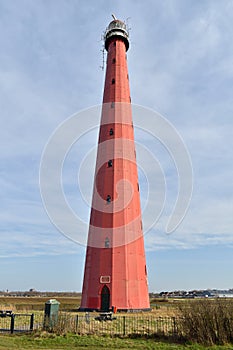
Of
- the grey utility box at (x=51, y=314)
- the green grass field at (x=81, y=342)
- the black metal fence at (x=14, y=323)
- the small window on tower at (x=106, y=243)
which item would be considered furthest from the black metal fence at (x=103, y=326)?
the small window on tower at (x=106, y=243)

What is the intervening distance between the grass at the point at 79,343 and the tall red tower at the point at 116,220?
10.3 metres

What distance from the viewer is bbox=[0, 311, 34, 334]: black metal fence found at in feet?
56.7

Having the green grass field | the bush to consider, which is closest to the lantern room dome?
the bush

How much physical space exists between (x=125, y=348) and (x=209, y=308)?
420 cm

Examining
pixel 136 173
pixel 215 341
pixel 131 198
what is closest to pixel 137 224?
pixel 131 198

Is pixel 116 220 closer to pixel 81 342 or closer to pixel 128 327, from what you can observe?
pixel 128 327

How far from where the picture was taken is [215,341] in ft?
48.3

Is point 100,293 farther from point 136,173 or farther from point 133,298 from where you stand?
point 136,173

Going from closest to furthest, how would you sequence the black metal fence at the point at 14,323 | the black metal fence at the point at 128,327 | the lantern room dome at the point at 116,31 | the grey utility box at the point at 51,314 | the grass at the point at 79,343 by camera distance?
the grass at the point at 79,343 → the black metal fence at the point at 128,327 → the grey utility box at the point at 51,314 → the black metal fence at the point at 14,323 → the lantern room dome at the point at 116,31

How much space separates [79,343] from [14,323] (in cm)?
690

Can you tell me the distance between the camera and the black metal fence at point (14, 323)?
1729cm

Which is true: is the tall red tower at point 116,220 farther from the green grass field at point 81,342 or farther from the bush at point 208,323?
the bush at point 208,323

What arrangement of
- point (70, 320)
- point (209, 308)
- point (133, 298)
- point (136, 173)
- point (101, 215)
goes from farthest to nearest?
1. point (136, 173)
2. point (101, 215)
3. point (133, 298)
4. point (70, 320)
5. point (209, 308)

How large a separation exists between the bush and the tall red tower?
10673mm
